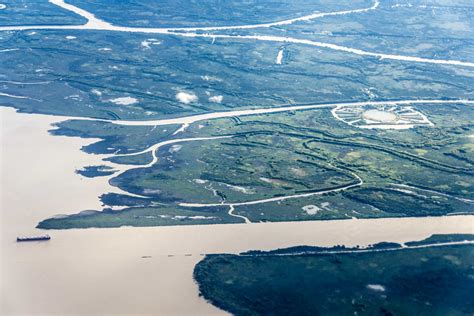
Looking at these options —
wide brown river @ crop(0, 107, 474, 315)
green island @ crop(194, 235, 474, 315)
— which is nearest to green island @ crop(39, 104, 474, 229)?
wide brown river @ crop(0, 107, 474, 315)

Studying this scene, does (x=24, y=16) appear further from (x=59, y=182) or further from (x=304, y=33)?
(x=59, y=182)

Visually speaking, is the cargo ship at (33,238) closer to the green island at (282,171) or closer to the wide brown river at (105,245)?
the wide brown river at (105,245)

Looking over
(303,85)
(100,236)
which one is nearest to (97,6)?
(303,85)

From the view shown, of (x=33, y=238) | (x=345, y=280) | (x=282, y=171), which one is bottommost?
(x=33, y=238)

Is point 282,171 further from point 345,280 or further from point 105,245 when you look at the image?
point 105,245

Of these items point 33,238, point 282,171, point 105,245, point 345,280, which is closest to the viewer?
point 345,280

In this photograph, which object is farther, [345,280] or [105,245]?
[105,245]

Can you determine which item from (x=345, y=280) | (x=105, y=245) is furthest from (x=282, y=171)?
(x=105, y=245)
